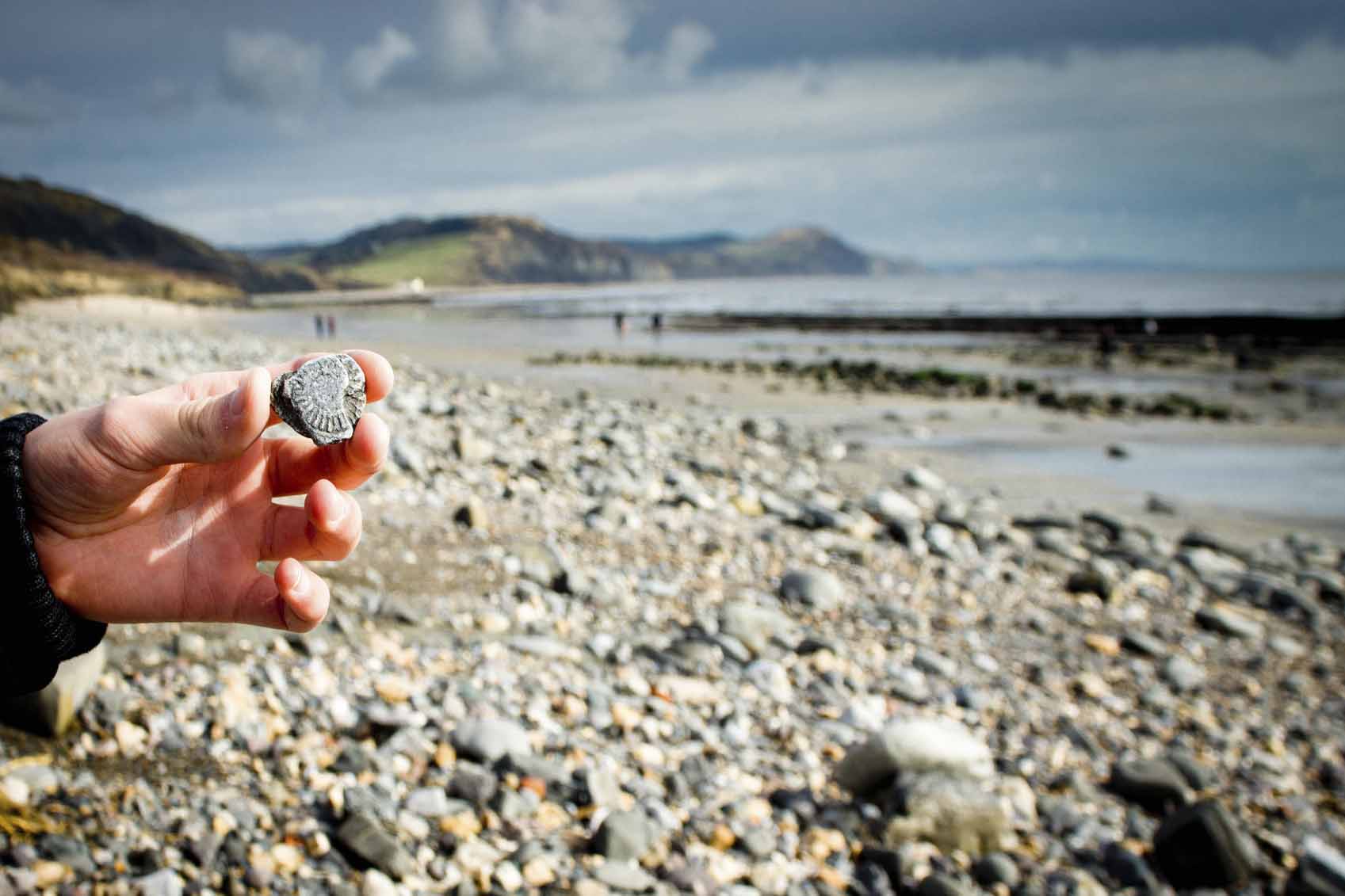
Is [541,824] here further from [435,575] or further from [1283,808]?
[1283,808]

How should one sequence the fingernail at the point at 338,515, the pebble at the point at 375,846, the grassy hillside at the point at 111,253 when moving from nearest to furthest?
the fingernail at the point at 338,515 < the pebble at the point at 375,846 < the grassy hillside at the point at 111,253

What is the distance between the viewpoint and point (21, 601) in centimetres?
204

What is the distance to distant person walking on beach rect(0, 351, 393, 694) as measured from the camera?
6.33 feet

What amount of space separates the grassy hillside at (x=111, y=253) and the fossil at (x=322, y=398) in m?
103

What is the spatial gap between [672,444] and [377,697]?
8359mm

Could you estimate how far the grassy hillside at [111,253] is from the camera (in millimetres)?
103875

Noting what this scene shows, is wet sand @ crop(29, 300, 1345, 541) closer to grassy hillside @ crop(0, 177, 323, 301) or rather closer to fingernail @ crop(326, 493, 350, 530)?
fingernail @ crop(326, 493, 350, 530)

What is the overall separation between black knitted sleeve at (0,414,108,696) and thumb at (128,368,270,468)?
0.29m

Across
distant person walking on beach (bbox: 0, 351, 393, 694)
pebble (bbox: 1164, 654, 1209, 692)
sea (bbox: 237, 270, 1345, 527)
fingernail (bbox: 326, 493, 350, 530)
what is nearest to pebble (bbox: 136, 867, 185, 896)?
distant person walking on beach (bbox: 0, 351, 393, 694)

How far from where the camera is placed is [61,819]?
319 cm

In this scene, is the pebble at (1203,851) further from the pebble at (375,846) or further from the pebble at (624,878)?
the pebble at (375,846)

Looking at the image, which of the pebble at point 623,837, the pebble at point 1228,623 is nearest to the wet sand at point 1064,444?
the pebble at point 1228,623

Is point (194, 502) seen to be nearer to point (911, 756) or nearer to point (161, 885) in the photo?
point (161, 885)

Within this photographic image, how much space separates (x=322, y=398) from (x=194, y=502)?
2.00 feet
